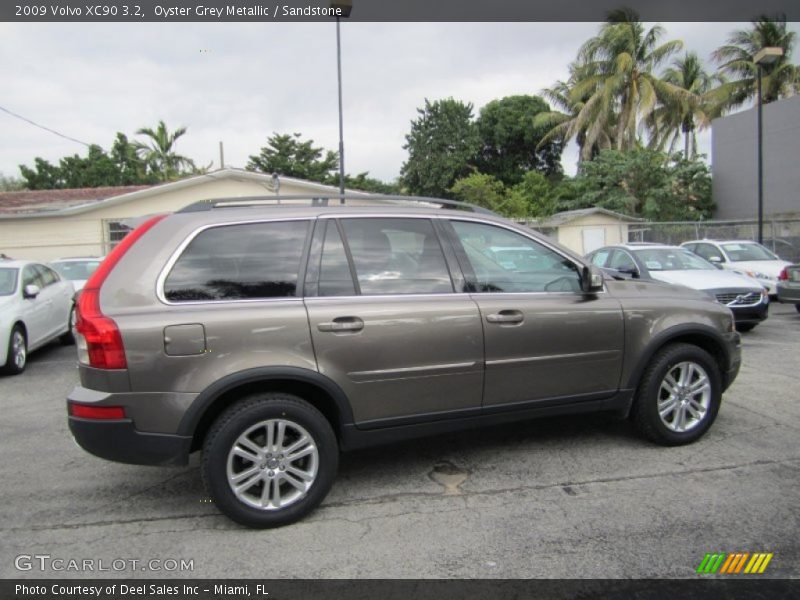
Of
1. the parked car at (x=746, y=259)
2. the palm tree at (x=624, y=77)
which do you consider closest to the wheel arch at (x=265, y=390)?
the parked car at (x=746, y=259)

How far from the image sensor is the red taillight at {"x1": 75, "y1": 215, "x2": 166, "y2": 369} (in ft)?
10.3

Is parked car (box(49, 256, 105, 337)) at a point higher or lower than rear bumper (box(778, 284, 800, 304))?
higher

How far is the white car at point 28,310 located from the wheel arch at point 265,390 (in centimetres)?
556

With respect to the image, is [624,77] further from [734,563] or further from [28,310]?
[734,563]

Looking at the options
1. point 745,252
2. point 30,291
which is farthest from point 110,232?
point 745,252

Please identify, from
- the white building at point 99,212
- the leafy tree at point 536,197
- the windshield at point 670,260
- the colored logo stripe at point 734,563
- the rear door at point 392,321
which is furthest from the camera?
the leafy tree at point 536,197

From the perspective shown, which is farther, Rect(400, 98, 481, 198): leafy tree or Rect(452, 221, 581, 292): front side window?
Rect(400, 98, 481, 198): leafy tree

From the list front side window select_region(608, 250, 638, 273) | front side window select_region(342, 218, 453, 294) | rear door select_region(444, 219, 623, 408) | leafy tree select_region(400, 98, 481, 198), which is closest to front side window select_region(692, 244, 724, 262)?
front side window select_region(608, 250, 638, 273)

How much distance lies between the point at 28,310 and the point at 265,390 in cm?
648

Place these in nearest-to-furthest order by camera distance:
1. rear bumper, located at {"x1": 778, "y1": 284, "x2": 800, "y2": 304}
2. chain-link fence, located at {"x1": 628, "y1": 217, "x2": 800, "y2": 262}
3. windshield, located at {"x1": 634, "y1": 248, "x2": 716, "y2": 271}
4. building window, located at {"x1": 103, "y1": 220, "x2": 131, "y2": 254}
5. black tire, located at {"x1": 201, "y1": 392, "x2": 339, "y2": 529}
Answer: black tire, located at {"x1": 201, "y1": 392, "x2": 339, "y2": 529}
windshield, located at {"x1": 634, "y1": 248, "x2": 716, "y2": 271}
rear bumper, located at {"x1": 778, "y1": 284, "x2": 800, "y2": 304}
building window, located at {"x1": 103, "y1": 220, "x2": 131, "y2": 254}
chain-link fence, located at {"x1": 628, "y1": 217, "x2": 800, "y2": 262}

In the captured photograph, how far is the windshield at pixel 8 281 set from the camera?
811 centimetres

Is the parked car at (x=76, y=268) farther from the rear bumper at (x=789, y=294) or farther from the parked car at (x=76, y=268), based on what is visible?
the rear bumper at (x=789, y=294)

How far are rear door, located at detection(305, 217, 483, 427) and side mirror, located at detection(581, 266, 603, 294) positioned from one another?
Result: 0.87m

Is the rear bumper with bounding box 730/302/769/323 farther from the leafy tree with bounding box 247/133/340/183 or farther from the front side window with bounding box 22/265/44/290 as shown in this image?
the leafy tree with bounding box 247/133/340/183
